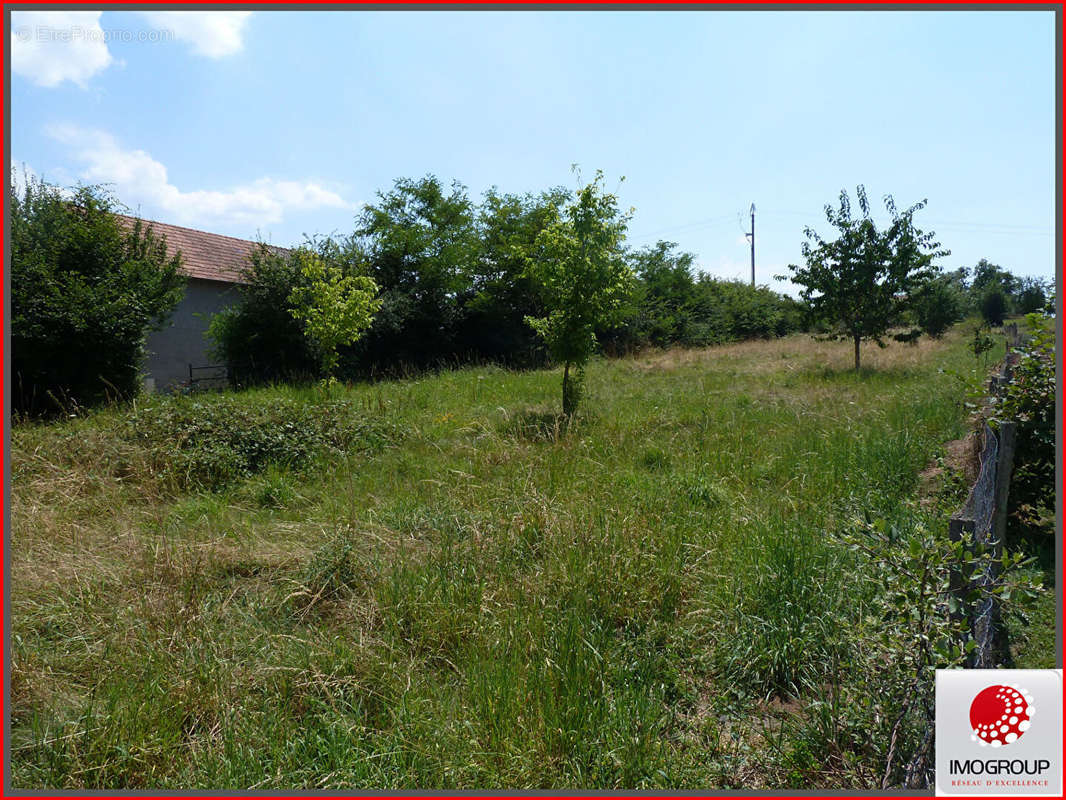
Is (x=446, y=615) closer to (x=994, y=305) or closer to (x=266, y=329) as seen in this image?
(x=266, y=329)

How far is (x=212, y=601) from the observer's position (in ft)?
12.2

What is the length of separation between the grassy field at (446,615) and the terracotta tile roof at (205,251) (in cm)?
1507

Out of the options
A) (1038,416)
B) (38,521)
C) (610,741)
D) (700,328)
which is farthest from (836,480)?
(700,328)

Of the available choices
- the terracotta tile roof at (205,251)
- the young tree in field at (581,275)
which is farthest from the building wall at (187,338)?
the young tree in field at (581,275)

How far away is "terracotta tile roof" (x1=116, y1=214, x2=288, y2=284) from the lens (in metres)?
20.2

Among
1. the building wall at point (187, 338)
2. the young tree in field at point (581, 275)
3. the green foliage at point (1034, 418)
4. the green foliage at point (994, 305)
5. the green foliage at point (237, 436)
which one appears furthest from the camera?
the green foliage at point (994, 305)

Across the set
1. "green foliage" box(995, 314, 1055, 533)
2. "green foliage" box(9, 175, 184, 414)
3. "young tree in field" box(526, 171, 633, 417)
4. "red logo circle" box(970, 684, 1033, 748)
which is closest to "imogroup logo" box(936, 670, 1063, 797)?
"red logo circle" box(970, 684, 1033, 748)

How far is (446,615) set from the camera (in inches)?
132

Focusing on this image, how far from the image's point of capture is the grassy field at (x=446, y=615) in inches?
96.6

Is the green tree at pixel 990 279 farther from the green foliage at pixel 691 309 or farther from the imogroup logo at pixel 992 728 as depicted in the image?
the imogroup logo at pixel 992 728

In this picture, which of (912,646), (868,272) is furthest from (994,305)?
(912,646)

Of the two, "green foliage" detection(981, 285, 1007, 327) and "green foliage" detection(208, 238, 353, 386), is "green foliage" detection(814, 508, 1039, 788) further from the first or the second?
"green foliage" detection(981, 285, 1007, 327)

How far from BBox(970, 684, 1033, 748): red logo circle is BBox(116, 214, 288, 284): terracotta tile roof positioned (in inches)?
801

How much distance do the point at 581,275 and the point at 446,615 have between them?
8.07 metres
